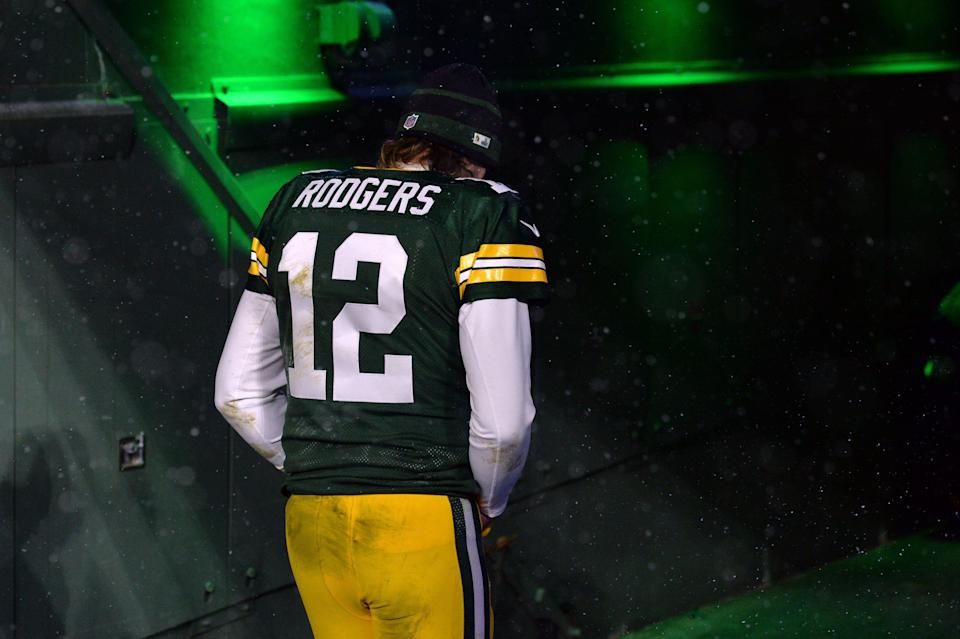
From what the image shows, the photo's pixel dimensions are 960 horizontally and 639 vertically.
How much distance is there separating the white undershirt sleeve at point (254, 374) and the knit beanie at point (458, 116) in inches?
21.9

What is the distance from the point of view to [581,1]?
705 centimetres

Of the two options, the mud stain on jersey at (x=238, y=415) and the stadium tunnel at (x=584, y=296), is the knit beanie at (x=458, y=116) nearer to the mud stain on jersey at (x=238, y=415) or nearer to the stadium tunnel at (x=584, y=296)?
the mud stain on jersey at (x=238, y=415)

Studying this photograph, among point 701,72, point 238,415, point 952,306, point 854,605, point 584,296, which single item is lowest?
point 854,605

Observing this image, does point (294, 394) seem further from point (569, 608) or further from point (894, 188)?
point (894, 188)

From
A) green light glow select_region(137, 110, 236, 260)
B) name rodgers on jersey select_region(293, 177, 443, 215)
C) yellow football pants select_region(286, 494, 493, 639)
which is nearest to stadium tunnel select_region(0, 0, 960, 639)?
green light glow select_region(137, 110, 236, 260)

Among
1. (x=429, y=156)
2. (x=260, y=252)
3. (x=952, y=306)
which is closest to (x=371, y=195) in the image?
(x=429, y=156)

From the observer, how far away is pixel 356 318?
3.07m

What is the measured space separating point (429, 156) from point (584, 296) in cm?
404

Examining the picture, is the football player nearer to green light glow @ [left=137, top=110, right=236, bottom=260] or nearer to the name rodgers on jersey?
the name rodgers on jersey

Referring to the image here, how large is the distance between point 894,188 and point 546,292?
6618 mm

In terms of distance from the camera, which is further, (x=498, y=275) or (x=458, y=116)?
(x=458, y=116)

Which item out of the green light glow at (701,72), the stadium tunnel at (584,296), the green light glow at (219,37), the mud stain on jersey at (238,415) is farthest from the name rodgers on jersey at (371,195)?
the green light glow at (701,72)

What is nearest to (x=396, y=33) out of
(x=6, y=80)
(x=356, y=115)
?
(x=356, y=115)

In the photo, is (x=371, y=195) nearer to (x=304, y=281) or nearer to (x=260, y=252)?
(x=304, y=281)
